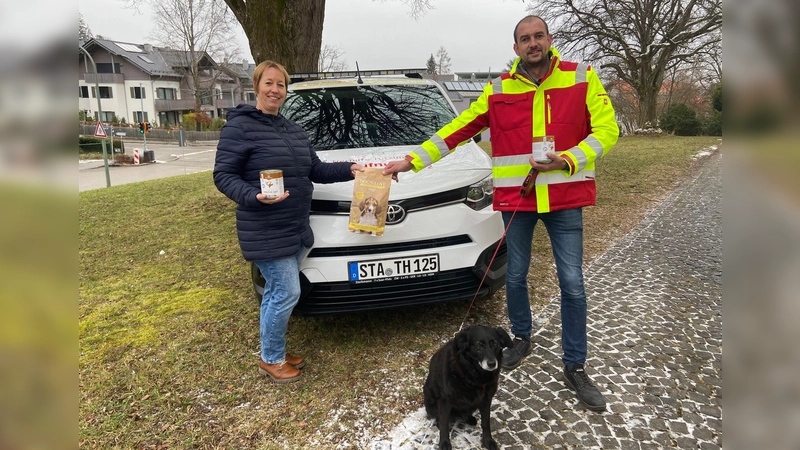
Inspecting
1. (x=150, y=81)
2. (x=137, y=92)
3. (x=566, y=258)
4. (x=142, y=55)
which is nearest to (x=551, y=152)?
(x=566, y=258)

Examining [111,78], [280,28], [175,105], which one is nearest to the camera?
[280,28]

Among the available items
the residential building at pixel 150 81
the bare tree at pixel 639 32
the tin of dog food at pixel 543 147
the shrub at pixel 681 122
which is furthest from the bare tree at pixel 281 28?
the residential building at pixel 150 81

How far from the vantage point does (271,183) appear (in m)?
2.45

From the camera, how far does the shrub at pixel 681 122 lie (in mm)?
26691

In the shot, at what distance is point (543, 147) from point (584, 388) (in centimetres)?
144

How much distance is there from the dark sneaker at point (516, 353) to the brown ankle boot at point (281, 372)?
4.55 feet

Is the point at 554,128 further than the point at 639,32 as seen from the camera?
No

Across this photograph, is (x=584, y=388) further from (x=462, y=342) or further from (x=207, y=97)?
(x=207, y=97)

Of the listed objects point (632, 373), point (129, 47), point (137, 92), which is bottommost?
point (632, 373)

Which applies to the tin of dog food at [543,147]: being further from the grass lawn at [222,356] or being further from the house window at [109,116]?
the house window at [109,116]

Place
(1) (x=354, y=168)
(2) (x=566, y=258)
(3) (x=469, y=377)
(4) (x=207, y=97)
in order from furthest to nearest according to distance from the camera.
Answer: (4) (x=207, y=97) < (1) (x=354, y=168) < (2) (x=566, y=258) < (3) (x=469, y=377)

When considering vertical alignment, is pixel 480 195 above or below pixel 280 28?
below

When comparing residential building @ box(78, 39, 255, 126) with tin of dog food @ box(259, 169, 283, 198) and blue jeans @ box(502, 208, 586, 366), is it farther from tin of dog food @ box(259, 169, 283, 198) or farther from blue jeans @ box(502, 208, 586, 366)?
blue jeans @ box(502, 208, 586, 366)
